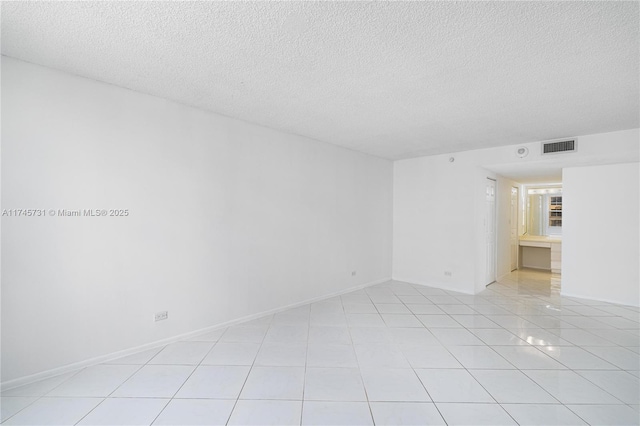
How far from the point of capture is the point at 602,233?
4.80 meters

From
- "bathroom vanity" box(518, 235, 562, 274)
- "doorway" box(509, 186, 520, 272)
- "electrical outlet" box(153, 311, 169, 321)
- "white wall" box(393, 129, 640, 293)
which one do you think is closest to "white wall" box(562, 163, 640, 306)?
"white wall" box(393, 129, 640, 293)

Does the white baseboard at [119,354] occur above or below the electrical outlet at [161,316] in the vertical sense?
below

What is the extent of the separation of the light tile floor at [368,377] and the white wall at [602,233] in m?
0.87

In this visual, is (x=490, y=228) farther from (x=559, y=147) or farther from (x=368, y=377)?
(x=368, y=377)

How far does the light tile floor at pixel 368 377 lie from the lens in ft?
6.62

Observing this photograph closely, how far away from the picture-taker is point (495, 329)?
3.55m

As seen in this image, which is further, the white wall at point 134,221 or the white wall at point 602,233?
the white wall at point 602,233

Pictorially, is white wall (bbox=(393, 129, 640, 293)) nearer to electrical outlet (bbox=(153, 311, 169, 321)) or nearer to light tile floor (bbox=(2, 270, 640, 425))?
light tile floor (bbox=(2, 270, 640, 425))

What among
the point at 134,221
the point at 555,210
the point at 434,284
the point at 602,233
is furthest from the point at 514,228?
the point at 134,221

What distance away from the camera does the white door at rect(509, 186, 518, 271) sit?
23.1 feet

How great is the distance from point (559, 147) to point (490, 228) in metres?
2.06

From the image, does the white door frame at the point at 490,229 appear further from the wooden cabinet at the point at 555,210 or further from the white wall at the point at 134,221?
the white wall at the point at 134,221

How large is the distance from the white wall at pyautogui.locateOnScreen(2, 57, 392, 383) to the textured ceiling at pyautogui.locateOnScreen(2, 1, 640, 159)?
1.08 ft

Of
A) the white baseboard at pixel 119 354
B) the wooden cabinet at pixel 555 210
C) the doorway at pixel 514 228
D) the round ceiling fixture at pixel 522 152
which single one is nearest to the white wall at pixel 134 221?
the white baseboard at pixel 119 354
